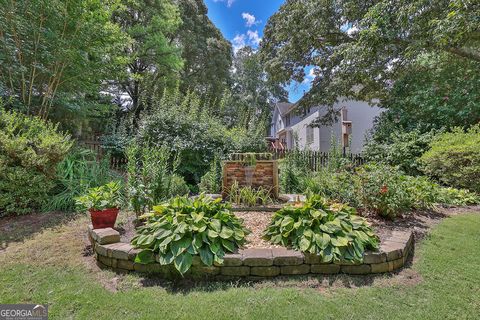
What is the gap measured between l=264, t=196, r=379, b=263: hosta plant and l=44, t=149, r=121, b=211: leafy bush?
354cm

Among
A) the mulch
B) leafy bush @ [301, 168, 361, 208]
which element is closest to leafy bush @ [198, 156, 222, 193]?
the mulch

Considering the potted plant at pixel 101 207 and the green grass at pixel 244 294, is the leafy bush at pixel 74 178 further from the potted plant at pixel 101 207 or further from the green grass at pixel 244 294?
the green grass at pixel 244 294

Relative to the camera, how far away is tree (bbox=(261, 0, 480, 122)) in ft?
16.4

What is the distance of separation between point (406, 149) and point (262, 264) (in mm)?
7009

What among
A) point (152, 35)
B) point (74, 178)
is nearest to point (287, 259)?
point (74, 178)

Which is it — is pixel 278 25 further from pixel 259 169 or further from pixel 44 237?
pixel 44 237

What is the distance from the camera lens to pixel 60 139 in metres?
4.59

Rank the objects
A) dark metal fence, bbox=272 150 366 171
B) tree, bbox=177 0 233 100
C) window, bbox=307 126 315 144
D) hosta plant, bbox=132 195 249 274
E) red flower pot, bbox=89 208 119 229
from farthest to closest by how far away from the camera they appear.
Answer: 1. tree, bbox=177 0 233 100
2. window, bbox=307 126 315 144
3. dark metal fence, bbox=272 150 366 171
4. red flower pot, bbox=89 208 119 229
5. hosta plant, bbox=132 195 249 274

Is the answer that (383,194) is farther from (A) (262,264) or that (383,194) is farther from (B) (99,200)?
(B) (99,200)

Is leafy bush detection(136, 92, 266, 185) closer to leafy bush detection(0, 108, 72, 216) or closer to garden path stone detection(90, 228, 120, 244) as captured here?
leafy bush detection(0, 108, 72, 216)

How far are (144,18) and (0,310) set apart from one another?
14.7 meters

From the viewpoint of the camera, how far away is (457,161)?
5.86 metres

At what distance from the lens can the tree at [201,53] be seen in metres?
16.4

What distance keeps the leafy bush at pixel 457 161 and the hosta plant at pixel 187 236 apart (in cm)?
575
